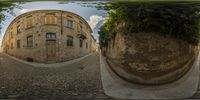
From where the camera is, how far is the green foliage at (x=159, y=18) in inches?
141

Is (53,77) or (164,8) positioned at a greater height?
(164,8)

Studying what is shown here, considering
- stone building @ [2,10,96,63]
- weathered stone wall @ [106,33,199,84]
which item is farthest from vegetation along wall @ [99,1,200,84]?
stone building @ [2,10,96,63]

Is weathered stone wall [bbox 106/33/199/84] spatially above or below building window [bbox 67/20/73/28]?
below

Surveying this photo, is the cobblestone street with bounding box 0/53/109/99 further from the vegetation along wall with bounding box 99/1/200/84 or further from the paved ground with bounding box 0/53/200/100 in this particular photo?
the vegetation along wall with bounding box 99/1/200/84

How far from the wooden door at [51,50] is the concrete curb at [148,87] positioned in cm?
41

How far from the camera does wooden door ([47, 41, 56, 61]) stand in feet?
11.9

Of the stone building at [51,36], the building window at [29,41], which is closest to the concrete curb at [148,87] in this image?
the stone building at [51,36]

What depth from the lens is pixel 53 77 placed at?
3.76 meters

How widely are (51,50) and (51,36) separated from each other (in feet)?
0.38

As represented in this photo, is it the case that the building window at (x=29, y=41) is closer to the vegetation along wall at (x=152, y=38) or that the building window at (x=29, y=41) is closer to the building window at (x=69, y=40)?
the building window at (x=69, y=40)

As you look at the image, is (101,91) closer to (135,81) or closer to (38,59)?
(135,81)

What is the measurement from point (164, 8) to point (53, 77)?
1.09m

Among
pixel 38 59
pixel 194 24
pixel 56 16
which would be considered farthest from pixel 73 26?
pixel 194 24

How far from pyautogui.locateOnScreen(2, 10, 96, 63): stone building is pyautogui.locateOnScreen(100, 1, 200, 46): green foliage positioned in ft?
0.85
